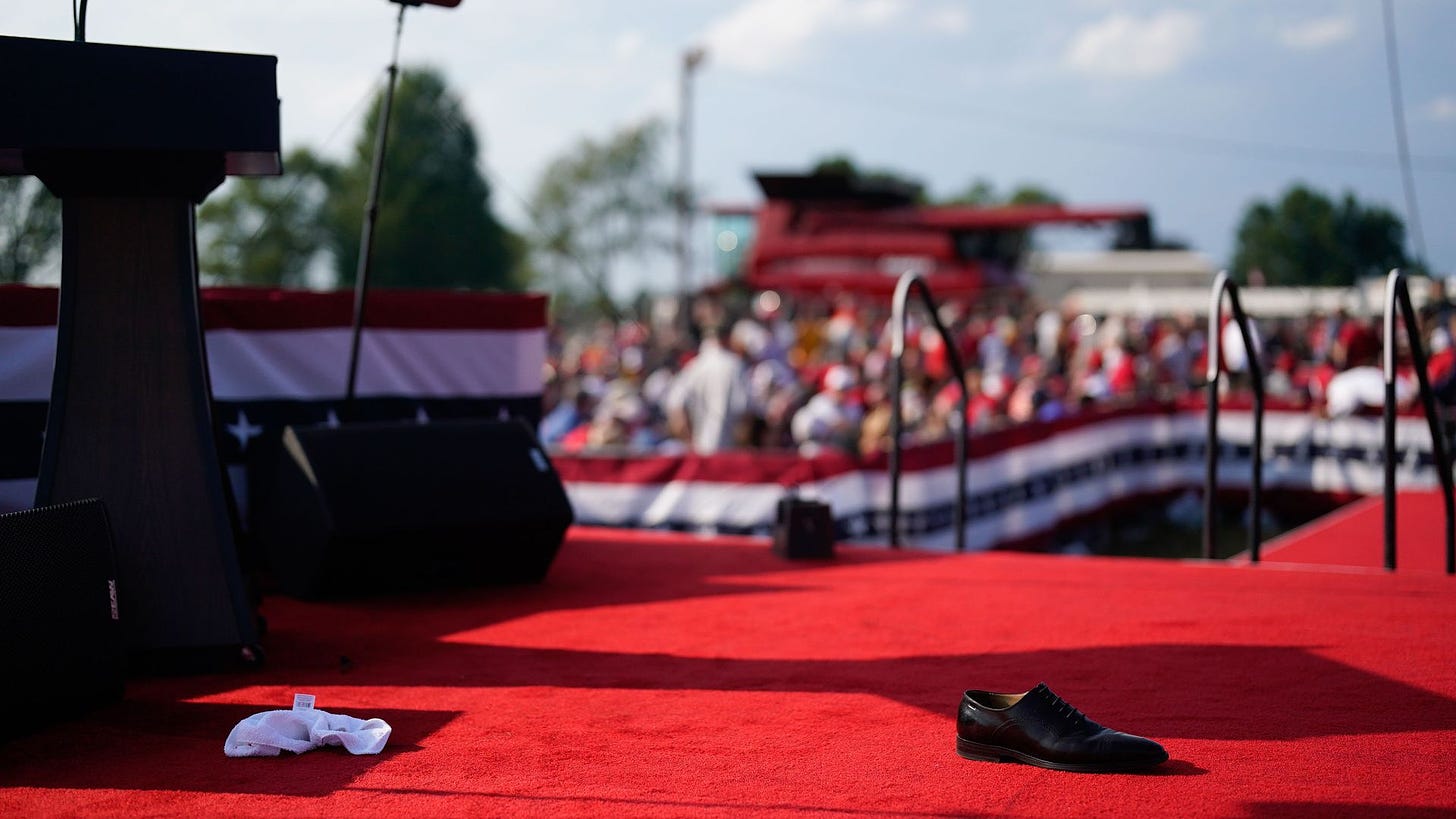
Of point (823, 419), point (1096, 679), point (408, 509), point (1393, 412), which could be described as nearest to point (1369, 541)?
point (1393, 412)

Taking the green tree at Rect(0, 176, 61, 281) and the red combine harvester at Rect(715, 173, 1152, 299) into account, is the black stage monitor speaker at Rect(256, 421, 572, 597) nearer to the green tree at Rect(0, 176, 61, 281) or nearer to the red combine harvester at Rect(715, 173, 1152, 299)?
the green tree at Rect(0, 176, 61, 281)

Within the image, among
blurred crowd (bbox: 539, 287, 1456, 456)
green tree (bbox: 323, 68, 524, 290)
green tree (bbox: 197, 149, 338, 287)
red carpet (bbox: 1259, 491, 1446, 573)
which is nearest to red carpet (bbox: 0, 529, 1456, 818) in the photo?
blurred crowd (bbox: 539, 287, 1456, 456)

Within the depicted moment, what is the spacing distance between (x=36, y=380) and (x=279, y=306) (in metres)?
1.38

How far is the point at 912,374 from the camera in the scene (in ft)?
55.6

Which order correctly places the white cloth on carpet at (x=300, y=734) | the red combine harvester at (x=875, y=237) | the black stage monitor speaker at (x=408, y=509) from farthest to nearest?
the red combine harvester at (x=875, y=237) < the black stage monitor speaker at (x=408, y=509) < the white cloth on carpet at (x=300, y=734)

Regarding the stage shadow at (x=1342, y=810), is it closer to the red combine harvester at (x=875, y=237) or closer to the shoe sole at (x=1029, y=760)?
the shoe sole at (x=1029, y=760)

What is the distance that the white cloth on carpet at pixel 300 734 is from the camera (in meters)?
3.94

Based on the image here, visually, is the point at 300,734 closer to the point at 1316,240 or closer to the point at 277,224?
the point at 1316,240

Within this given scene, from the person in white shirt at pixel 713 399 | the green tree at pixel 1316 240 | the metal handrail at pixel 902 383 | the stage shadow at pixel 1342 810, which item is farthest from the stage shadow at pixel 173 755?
the green tree at pixel 1316 240

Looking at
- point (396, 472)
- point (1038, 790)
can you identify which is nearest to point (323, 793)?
point (1038, 790)

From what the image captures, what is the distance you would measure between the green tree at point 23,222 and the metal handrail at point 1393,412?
10113 mm

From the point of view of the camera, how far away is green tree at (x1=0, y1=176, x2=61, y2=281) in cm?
1243

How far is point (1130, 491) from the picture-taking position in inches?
592

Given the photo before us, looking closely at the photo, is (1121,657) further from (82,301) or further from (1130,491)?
(1130,491)
